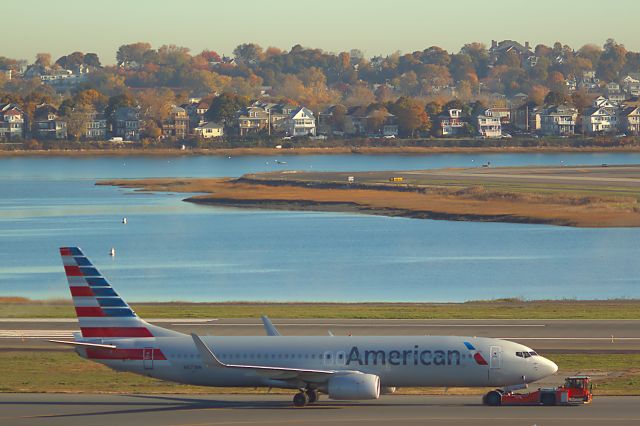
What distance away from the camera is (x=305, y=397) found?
49344 mm

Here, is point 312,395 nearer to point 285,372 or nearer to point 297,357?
point 297,357

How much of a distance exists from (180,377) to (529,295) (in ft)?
159

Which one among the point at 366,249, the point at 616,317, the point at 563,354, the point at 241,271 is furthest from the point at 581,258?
the point at 563,354

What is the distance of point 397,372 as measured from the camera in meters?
48.8

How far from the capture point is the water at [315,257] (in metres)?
98.9

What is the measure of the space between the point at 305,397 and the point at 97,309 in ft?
27.9

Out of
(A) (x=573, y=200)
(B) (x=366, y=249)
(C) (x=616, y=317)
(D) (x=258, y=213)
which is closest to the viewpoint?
(C) (x=616, y=317)

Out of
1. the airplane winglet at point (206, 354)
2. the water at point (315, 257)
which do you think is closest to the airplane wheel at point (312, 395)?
the airplane winglet at point (206, 354)

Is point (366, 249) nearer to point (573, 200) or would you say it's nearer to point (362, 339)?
point (573, 200)

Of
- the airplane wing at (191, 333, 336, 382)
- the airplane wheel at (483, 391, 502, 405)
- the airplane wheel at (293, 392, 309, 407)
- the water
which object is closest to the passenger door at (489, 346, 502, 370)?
the airplane wheel at (483, 391, 502, 405)

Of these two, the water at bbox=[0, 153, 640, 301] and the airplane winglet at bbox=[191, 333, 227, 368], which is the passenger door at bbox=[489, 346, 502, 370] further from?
the water at bbox=[0, 153, 640, 301]

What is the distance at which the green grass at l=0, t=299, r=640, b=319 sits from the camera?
76.8 m

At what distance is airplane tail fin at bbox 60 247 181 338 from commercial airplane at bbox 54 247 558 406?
37 millimetres

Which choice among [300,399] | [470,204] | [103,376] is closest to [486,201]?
[470,204]
